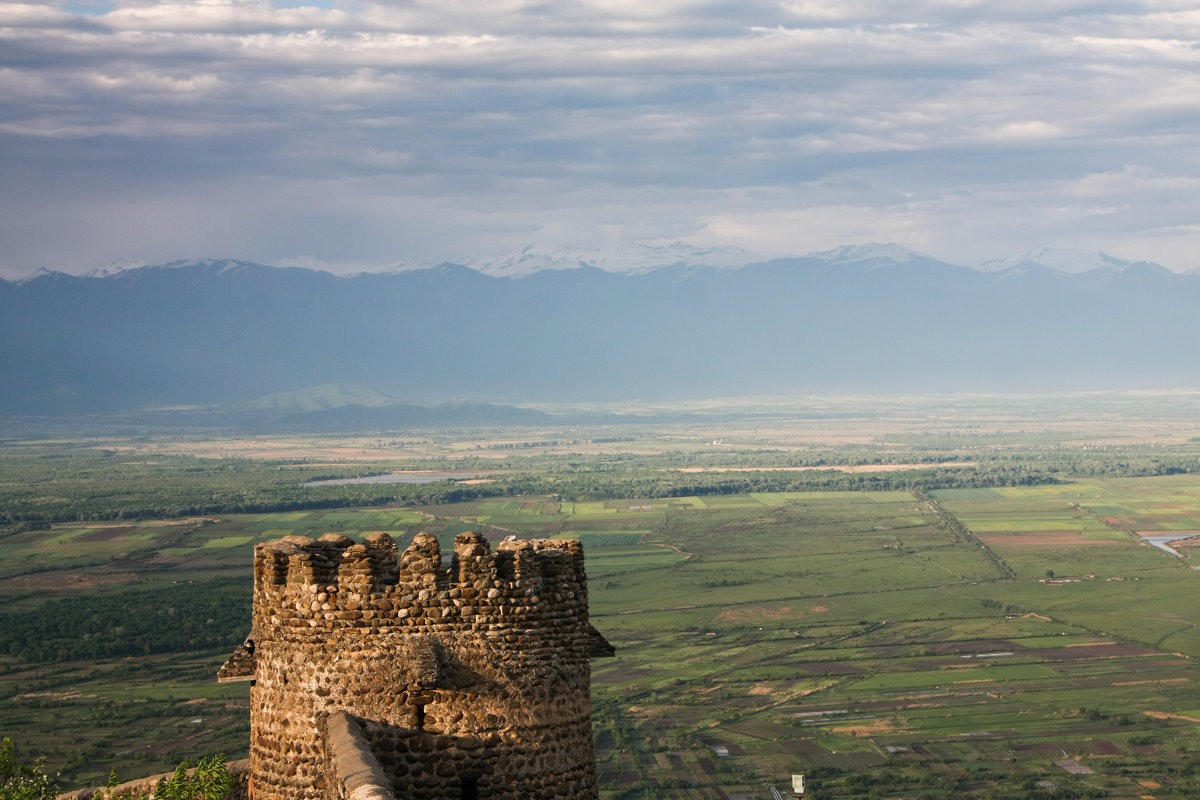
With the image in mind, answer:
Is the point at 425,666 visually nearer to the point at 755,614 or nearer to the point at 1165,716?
the point at 1165,716

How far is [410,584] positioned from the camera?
45.3 ft

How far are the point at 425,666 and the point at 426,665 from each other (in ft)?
0.04

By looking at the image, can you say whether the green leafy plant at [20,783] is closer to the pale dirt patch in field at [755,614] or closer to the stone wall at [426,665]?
the stone wall at [426,665]

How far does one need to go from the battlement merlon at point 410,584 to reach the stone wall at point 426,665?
0.04 feet

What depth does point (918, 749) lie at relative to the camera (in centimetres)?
7625

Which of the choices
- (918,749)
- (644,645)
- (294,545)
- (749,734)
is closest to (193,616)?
(644,645)

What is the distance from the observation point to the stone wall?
543 inches

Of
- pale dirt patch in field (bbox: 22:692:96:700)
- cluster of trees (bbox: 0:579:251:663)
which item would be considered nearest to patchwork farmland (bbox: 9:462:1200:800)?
pale dirt patch in field (bbox: 22:692:96:700)

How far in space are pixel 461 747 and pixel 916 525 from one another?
148819 millimetres

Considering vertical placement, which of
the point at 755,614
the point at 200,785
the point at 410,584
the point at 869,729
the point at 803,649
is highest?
the point at 410,584

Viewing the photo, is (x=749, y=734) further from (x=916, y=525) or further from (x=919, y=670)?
(x=916, y=525)

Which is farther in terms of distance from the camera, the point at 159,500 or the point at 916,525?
the point at 159,500

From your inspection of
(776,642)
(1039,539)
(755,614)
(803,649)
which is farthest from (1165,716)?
(1039,539)

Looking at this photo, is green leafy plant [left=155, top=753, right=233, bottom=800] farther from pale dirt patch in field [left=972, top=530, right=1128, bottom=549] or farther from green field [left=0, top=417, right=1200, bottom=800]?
pale dirt patch in field [left=972, top=530, right=1128, bottom=549]
